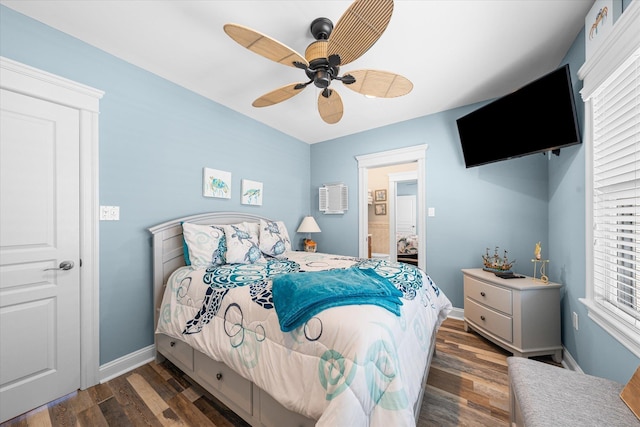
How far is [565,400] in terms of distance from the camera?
947mm

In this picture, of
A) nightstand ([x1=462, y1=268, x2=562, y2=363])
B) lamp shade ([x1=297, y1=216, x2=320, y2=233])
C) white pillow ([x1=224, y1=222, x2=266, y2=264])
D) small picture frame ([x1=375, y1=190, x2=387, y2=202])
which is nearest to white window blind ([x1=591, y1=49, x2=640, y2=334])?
nightstand ([x1=462, y1=268, x2=562, y2=363])

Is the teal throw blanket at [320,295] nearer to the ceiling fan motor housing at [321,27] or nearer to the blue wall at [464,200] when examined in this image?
the ceiling fan motor housing at [321,27]

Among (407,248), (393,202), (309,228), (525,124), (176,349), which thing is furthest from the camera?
(407,248)

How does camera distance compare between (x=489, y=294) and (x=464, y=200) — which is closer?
(x=489, y=294)

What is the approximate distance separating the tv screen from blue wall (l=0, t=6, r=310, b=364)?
2.87m

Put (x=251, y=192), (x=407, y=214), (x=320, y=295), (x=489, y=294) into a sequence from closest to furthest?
(x=320, y=295)
(x=489, y=294)
(x=251, y=192)
(x=407, y=214)

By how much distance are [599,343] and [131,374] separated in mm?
3364

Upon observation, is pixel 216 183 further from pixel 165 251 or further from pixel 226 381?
pixel 226 381

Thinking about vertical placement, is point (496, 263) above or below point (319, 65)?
below

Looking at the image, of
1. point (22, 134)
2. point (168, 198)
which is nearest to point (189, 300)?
point (168, 198)

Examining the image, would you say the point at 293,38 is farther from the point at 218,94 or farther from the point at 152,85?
the point at 152,85

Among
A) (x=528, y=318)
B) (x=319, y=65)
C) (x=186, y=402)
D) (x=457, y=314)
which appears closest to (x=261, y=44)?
(x=319, y=65)

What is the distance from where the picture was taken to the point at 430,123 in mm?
3186

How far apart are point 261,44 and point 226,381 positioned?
2065 millimetres
